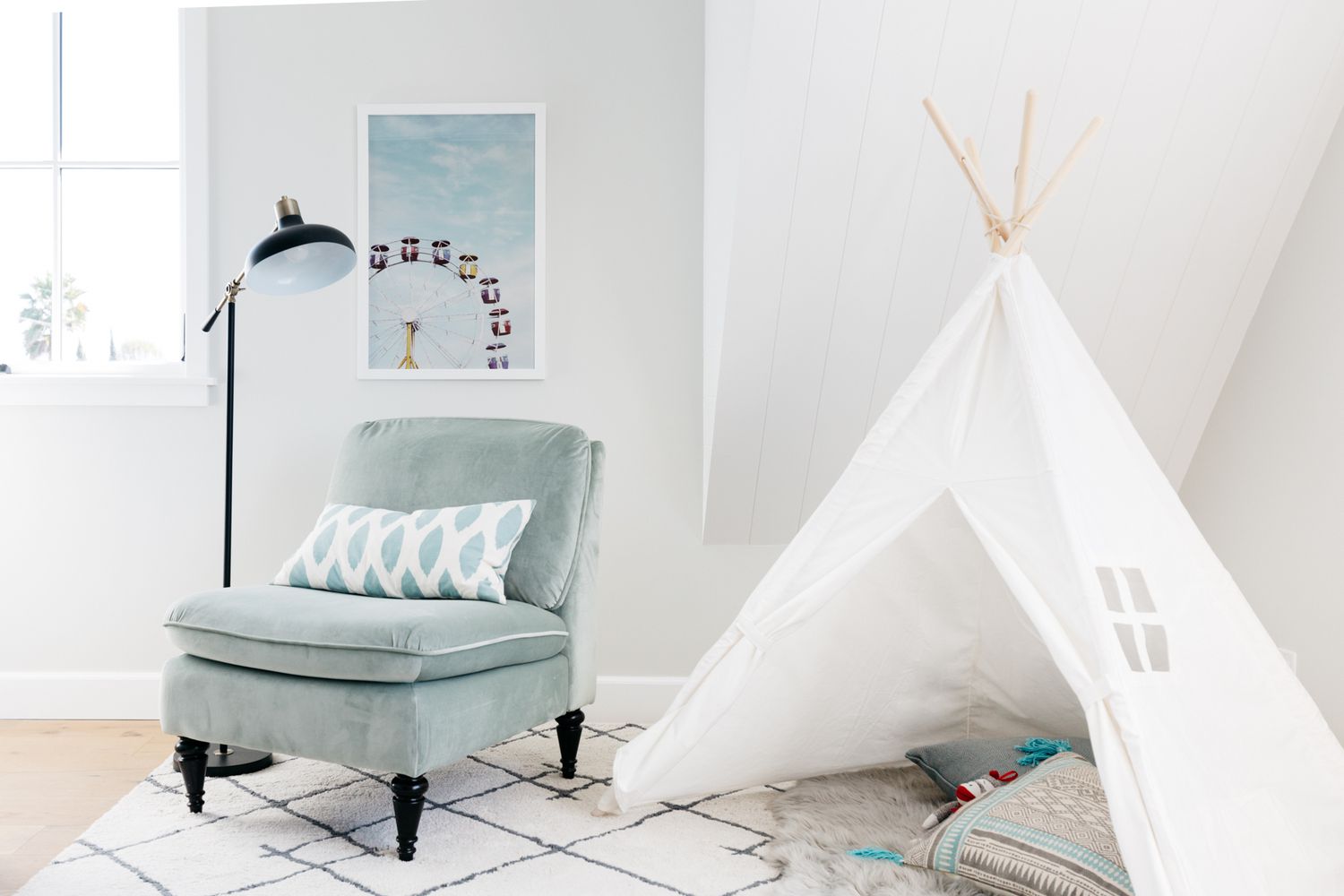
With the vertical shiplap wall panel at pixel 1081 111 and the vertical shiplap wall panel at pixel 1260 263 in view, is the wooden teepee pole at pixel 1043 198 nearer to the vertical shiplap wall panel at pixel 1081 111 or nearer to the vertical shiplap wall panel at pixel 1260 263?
the vertical shiplap wall panel at pixel 1081 111

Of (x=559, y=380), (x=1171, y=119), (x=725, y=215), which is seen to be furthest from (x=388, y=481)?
(x=1171, y=119)

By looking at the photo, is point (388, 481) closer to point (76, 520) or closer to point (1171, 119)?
point (76, 520)

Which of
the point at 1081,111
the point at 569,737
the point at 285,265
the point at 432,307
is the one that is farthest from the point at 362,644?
the point at 1081,111

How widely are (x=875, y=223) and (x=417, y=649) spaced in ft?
4.29

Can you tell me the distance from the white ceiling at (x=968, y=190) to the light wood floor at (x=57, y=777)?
5.27 feet

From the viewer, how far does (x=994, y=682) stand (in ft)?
7.54

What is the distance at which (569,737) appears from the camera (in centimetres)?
235

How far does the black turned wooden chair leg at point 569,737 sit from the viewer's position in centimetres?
235

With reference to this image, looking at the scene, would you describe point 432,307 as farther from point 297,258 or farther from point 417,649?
point 417,649

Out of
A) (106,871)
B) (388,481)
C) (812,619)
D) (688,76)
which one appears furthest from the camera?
(688,76)

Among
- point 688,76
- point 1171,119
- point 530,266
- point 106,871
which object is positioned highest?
point 688,76

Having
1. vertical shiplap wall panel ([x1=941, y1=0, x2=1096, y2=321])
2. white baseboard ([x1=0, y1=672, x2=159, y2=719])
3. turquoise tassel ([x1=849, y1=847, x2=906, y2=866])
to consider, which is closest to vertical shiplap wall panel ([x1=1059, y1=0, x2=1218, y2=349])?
vertical shiplap wall panel ([x1=941, y1=0, x2=1096, y2=321])

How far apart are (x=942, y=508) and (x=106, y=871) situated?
5.63 ft

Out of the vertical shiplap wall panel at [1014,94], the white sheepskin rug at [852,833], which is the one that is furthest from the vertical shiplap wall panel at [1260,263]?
the white sheepskin rug at [852,833]
